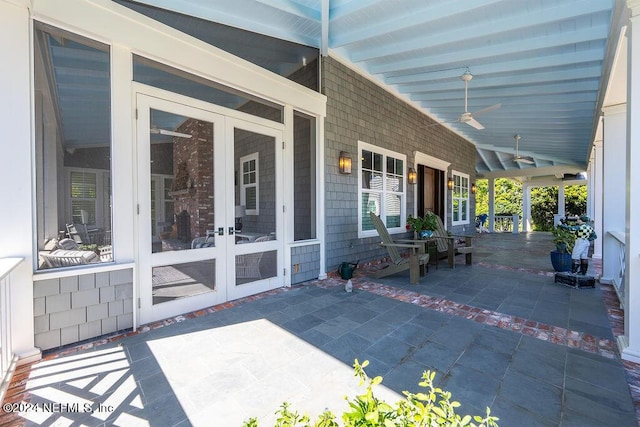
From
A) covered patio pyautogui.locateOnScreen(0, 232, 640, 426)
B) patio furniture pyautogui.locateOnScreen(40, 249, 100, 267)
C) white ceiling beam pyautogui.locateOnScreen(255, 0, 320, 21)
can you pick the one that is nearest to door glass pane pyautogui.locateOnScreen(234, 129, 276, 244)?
covered patio pyautogui.locateOnScreen(0, 232, 640, 426)

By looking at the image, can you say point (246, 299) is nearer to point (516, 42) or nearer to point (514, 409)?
point (514, 409)

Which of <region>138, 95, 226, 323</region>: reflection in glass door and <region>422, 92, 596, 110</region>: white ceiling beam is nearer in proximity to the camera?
<region>138, 95, 226, 323</region>: reflection in glass door

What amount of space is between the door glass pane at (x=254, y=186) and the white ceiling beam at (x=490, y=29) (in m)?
2.55

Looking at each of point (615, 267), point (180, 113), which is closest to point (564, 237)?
point (615, 267)

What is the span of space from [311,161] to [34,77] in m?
3.40

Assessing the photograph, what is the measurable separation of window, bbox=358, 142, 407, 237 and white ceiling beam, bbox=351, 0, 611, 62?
167cm

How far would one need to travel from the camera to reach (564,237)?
484 cm

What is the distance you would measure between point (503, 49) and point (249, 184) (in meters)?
4.36

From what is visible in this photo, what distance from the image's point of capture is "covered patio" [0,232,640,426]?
1783 millimetres

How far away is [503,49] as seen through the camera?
427cm

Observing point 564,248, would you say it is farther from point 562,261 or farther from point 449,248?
point 449,248

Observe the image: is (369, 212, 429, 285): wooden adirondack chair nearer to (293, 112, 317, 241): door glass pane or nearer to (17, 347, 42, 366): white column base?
(293, 112, 317, 241): door glass pane

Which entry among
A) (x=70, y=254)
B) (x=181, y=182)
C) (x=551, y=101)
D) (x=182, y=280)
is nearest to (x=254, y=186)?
(x=181, y=182)

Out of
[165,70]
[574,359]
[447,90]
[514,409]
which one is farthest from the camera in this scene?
[447,90]
